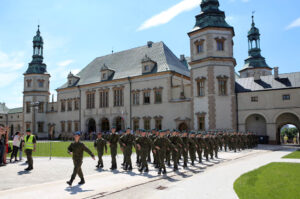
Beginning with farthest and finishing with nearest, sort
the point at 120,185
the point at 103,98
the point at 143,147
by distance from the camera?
1. the point at 103,98
2. the point at 143,147
3. the point at 120,185

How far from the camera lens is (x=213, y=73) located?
30703 millimetres

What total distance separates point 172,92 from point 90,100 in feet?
54.6

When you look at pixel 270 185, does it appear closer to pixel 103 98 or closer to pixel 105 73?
pixel 103 98

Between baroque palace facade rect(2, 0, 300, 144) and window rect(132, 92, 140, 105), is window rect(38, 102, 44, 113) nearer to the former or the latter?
baroque palace facade rect(2, 0, 300, 144)

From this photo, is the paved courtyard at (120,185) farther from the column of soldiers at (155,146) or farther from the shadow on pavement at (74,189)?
the column of soldiers at (155,146)

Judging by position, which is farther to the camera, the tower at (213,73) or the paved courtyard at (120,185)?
the tower at (213,73)

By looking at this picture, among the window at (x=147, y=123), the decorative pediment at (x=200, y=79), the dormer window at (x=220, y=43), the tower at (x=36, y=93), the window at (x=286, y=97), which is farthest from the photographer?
the tower at (x=36, y=93)

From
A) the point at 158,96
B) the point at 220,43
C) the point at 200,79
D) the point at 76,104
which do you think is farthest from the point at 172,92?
the point at 76,104

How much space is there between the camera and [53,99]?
52.4m

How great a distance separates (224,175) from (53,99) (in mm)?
47750

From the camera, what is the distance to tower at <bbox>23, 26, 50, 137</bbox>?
5141cm

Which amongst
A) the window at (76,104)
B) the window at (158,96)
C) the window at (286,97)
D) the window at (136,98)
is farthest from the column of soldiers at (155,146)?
the window at (76,104)

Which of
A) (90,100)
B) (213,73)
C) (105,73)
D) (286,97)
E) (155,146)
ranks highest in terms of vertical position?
(105,73)

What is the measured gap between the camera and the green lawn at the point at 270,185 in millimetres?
7285
